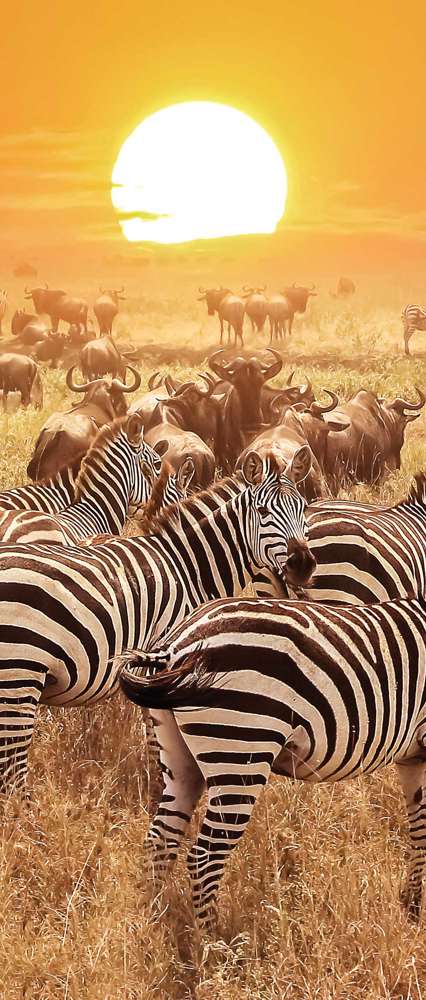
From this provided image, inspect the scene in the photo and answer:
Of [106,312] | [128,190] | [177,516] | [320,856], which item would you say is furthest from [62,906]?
[128,190]

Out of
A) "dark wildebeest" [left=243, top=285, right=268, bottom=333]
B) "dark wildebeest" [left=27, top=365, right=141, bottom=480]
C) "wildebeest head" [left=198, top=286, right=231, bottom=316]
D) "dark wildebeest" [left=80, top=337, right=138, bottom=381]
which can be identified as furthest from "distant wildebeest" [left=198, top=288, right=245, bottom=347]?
"dark wildebeest" [left=27, top=365, right=141, bottom=480]

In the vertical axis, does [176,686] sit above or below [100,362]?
below

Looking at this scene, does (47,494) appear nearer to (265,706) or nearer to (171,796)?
(171,796)

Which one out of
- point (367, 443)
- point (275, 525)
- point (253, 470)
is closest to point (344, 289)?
point (367, 443)

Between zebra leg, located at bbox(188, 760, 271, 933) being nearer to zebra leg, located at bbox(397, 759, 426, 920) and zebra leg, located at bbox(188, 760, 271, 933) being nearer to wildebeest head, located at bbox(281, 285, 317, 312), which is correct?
zebra leg, located at bbox(397, 759, 426, 920)

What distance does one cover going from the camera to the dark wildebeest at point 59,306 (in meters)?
30.8

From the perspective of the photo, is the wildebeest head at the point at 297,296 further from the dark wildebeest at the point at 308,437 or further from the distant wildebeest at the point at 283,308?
the dark wildebeest at the point at 308,437

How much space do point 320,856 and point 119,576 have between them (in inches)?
59.6

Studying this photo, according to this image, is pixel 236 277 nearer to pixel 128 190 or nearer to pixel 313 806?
pixel 128 190

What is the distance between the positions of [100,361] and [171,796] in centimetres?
1833

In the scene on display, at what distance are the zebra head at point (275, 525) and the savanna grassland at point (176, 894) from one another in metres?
1.05

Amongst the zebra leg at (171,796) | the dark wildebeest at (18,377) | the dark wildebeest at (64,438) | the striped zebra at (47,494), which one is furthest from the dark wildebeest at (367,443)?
the zebra leg at (171,796)

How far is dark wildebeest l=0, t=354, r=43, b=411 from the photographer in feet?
62.4

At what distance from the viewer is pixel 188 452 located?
11.3 metres
